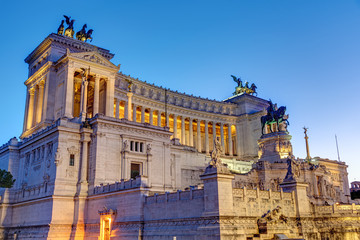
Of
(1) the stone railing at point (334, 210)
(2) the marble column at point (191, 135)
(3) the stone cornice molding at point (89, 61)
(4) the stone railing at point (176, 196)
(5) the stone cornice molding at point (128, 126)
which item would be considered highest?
(3) the stone cornice molding at point (89, 61)

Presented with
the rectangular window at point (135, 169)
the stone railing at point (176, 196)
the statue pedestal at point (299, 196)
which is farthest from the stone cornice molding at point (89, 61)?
the statue pedestal at point (299, 196)

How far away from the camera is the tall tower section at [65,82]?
226 feet

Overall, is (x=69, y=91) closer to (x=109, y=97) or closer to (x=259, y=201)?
(x=109, y=97)

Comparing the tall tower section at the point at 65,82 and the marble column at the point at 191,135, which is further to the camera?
the marble column at the point at 191,135

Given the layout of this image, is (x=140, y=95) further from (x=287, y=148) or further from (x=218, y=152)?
(x=218, y=152)

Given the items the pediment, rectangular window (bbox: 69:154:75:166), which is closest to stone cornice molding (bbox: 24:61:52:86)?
the pediment

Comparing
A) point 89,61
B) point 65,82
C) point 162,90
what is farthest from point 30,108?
point 162,90

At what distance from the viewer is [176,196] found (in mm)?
37031

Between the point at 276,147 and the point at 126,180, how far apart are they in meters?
36.5

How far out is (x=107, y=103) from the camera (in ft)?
239

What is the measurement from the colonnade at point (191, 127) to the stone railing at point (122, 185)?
41.9 metres

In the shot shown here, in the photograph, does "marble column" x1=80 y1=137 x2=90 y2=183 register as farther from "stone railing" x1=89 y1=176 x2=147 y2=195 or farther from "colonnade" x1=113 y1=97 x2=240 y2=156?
"colonnade" x1=113 y1=97 x2=240 y2=156

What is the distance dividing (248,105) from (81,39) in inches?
2221

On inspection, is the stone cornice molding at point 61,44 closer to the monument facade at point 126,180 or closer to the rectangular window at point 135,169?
the monument facade at point 126,180
